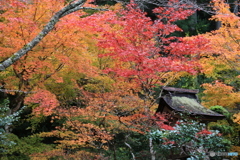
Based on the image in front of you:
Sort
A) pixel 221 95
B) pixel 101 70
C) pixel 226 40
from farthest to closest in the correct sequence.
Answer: pixel 221 95
pixel 226 40
pixel 101 70

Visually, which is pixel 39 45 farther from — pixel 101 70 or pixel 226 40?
pixel 226 40

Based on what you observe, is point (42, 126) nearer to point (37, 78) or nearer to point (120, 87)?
point (37, 78)

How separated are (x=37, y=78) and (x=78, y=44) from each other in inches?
72.7

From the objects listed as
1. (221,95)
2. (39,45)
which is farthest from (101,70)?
(221,95)

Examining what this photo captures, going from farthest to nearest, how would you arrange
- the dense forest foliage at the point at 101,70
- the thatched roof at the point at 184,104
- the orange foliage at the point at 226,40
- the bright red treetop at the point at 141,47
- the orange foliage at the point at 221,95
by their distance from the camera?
the orange foliage at the point at 221,95
the orange foliage at the point at 226,40
the thatched roof at the point at 184,104
the bright red treetop at the point at 141,47
the dense forest foliage at the point at 101,70

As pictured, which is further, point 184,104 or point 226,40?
point 226,40

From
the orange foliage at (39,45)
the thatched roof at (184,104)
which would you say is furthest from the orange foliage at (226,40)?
the orange foliage at (39,45)

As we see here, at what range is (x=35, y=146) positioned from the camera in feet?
26.5

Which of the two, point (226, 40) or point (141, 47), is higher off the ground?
point (141, 47)

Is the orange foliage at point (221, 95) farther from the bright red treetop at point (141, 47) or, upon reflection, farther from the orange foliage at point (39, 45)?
the orange foliage at point (39, 45)

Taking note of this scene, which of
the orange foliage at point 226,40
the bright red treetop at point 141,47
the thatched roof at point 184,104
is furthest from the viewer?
the orange foliage at point 226,40

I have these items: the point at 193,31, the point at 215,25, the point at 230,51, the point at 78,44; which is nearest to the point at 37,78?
the point at 78,44

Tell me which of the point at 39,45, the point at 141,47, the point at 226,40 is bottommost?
the point at 226,40

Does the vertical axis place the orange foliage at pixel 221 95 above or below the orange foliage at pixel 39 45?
below
